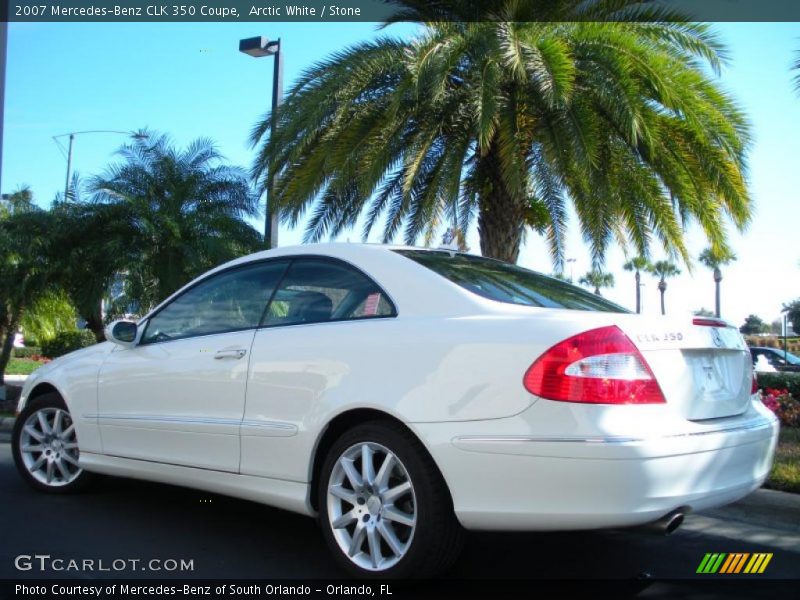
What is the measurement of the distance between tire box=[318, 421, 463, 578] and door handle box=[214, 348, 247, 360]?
779 millimetres

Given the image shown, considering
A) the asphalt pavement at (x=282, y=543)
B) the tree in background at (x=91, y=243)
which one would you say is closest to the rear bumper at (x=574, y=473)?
the asphalt pavement at (x=282, y=543)

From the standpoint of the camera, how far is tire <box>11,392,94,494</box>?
5293 millimetres

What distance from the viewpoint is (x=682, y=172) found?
977 cm

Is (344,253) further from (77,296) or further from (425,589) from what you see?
(77,296)

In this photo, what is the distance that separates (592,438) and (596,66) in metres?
7.28

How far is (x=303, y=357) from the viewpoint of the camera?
3.92 metres

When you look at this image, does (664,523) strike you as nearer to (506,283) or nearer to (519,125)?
(506,283)

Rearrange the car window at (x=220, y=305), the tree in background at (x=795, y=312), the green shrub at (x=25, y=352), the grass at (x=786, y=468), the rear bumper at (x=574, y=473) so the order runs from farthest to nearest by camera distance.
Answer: the tree in background at (x=795, y=312)
the green shrub at (x=25, y=352)
the grass at (x=786, y=468)
the car window at (x=220, y=305)
the rear bumper at (x=574, y=473)

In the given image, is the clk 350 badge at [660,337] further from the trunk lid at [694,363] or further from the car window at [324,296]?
the car window at [324,296]

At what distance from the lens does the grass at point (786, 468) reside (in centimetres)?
527

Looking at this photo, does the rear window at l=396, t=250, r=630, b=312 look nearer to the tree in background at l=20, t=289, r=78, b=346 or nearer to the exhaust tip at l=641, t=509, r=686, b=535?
the exhaust tip at l=641, t=509, r=686, b=535

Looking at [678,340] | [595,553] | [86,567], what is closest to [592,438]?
[678,340]

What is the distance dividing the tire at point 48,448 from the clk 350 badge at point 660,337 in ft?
11.8

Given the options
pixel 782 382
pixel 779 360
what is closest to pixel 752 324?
pixel 779 360
